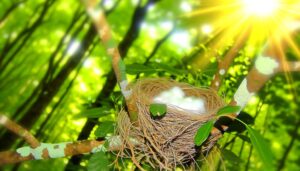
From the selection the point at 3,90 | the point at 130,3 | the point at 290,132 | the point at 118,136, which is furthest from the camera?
the point at 3,90

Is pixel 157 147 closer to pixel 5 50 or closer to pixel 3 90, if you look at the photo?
pixel 5 50

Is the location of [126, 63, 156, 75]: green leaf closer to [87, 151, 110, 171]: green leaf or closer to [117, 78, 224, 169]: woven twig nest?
[117, 78, 224, 169]: woven twig nest

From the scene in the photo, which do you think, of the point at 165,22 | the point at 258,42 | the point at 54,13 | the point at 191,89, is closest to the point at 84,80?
the point at 54,13

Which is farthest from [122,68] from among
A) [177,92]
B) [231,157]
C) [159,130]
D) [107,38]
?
[231,157]

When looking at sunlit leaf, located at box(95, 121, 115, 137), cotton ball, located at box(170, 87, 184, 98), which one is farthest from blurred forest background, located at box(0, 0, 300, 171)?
cotton ball, located at box(170, 87, 184, 98)

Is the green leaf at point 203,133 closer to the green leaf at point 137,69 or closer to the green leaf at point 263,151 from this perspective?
the green leaf at point 263,151

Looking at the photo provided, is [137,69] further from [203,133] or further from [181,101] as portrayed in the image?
[203,133]

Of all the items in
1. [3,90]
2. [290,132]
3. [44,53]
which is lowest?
[290,132]
